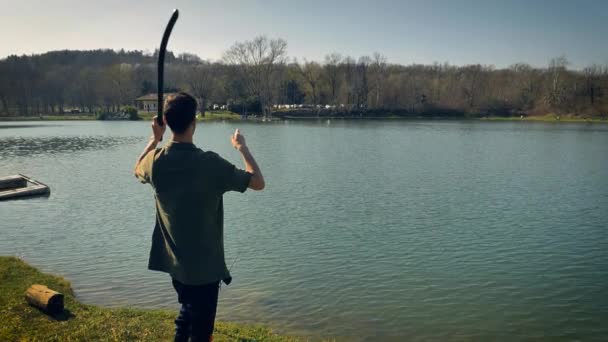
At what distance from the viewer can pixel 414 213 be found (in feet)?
58.0

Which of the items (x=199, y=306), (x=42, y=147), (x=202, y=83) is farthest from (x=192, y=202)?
(x=202, y=83)

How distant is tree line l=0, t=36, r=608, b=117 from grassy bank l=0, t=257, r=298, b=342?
102442 millimetres

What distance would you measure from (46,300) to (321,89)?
12242 centimetres

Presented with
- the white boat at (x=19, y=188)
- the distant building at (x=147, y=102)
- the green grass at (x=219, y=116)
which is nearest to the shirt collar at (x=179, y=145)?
the white boat at (x=19, y=188)

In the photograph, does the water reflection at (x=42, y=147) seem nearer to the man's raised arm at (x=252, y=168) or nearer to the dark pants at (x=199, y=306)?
the dark pants at (x=199, y=306)

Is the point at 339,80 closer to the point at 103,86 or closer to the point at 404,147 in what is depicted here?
the point at 103,86

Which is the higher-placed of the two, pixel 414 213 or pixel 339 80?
pixel 339 80

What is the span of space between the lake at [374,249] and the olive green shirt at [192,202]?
16.4 feet

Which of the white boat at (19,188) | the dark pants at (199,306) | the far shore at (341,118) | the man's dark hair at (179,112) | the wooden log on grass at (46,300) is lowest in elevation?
the white boat at (19,188)

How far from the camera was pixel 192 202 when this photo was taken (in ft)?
12.2

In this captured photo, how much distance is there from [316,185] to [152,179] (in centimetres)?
1992

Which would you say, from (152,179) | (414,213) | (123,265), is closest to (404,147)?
(414,213)

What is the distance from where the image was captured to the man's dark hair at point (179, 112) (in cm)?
370

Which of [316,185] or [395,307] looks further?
[316,185]
